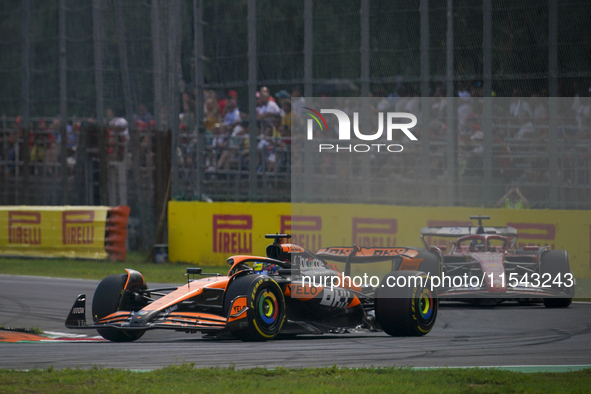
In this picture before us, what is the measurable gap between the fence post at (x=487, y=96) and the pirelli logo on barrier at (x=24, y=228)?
31.0 feet

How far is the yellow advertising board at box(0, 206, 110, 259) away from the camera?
17531 mm

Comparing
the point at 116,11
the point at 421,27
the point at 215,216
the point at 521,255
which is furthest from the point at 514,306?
the point at 116,11

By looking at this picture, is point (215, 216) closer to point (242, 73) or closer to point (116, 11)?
point (242, 73)

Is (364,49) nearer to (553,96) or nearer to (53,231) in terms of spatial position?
(553,96)

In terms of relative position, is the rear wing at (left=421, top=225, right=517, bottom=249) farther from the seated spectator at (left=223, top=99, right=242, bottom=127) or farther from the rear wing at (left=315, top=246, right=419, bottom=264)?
the seated spectator at (left=223, top=99, right=242, bottom=127)

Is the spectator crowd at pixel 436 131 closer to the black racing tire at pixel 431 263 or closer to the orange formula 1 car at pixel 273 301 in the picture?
the black racing tire at pixel 431 263

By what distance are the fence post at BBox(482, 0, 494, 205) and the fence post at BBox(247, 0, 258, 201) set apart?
4.73 metres

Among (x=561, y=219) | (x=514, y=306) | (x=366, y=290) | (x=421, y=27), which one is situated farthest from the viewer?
(x=421, y=27)

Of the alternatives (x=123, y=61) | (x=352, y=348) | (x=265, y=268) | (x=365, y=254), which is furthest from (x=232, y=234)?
(x=352, y=348)

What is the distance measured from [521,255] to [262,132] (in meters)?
6.75

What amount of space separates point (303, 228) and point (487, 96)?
168 inches

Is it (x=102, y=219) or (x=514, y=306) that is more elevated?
(x=102, y=219)

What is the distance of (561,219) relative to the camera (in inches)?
567

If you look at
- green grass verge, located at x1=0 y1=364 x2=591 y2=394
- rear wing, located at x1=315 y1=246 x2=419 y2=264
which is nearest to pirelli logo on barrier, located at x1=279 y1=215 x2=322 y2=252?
rear wing, located at x1=315 y1=246 x2=419 y2=264
